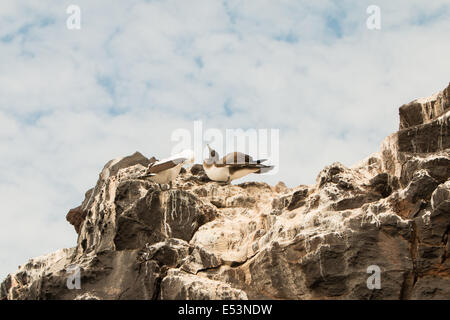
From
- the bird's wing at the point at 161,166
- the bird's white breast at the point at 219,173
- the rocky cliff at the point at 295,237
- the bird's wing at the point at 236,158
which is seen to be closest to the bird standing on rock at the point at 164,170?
the bird's wing at the point at 161,166

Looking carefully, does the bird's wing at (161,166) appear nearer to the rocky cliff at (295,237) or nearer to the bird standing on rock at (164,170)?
the bird standing on rock at (164,170)

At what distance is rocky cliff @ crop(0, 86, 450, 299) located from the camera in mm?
15422

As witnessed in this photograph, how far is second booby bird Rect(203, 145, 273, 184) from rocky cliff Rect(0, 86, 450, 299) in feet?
4.84

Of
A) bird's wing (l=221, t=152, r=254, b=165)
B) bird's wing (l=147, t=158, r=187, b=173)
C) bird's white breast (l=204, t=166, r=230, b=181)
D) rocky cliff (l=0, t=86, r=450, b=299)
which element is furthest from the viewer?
bird's wing (l=221, t=152, r=254, b=165)

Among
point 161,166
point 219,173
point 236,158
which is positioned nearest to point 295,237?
point 161,166

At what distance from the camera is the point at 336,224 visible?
53.2 ft

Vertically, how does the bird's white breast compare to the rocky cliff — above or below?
above

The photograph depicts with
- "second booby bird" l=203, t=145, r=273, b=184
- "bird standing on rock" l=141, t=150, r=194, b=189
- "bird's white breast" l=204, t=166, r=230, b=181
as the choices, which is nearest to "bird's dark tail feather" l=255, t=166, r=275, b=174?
"second booby bird" l=203, t=145, r=273, b=184

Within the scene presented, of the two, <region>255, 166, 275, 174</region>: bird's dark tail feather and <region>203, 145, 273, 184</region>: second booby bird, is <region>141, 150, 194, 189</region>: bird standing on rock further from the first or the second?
<region>255, 166, 275, 174</region>: bird's dark tail feather

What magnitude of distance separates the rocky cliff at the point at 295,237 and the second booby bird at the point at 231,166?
1476 millimetres

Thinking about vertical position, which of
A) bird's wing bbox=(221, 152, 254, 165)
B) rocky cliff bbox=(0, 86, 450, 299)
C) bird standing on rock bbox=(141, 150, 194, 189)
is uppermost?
bird's wing bbox=(221, 152, 254, 165)

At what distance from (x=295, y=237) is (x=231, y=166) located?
21.6ft

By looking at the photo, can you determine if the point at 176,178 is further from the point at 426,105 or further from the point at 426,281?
the point at 426,281
